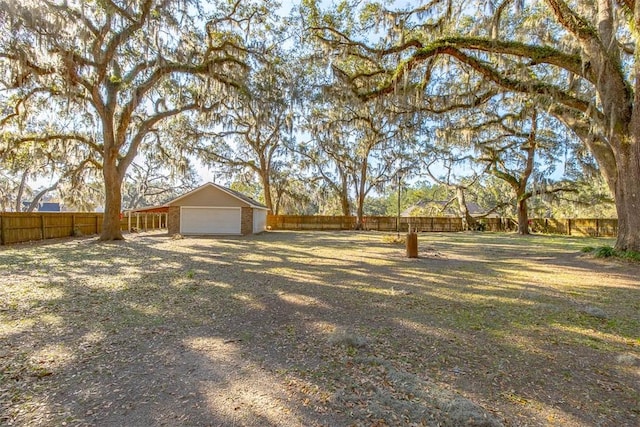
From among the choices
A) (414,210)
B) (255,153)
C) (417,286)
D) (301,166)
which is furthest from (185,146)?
(414,210)

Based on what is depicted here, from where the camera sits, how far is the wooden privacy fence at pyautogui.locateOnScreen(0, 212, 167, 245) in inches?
467

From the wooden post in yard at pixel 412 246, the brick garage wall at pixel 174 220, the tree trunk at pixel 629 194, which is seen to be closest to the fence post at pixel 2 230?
the brick garage wall at pixel 174 220

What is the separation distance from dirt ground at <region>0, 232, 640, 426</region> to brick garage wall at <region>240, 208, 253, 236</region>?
12248 millimetres

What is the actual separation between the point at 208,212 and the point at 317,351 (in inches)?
643

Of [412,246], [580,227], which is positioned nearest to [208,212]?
[412,246]

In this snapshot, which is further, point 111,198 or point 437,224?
point 437,224

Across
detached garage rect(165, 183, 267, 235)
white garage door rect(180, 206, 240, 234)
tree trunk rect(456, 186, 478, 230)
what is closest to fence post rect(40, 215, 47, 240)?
detached garage rect(165, 183, 267, 235)

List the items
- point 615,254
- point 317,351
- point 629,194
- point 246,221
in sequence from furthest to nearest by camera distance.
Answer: point 246,221 < point 615,254 < point 629,194 < point 317,351

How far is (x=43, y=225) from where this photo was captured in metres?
13.8

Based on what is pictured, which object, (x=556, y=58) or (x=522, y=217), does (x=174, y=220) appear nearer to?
(x=556, y=58)

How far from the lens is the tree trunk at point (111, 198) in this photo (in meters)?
12.4

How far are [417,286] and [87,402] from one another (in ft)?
15.5

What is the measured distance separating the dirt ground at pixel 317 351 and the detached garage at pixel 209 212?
40.0 feet

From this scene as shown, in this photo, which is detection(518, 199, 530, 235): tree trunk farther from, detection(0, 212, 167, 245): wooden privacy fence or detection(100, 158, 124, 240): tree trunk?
detection(0, 212, 167, 245): wooden privacy fence
